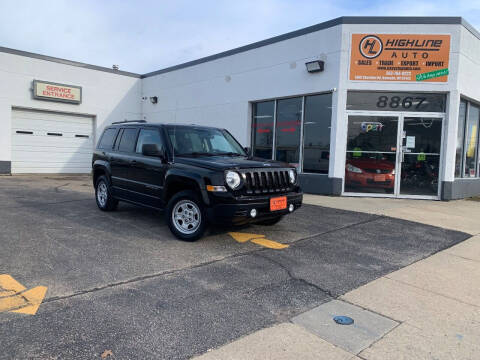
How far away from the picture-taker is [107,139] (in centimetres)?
774

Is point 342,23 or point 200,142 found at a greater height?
point 342,23

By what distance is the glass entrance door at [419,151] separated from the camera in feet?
35.3

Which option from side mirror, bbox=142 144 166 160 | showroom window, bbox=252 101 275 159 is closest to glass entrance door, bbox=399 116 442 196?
showroom window, bbox=252 101 275 159

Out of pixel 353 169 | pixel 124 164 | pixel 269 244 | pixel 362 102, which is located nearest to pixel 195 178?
pixel 269 244

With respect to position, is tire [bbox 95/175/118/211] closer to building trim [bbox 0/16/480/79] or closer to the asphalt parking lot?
the asphalt parking lot

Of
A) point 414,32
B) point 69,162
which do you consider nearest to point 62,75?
point 69,162

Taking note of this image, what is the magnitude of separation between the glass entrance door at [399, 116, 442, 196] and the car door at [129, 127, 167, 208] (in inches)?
295

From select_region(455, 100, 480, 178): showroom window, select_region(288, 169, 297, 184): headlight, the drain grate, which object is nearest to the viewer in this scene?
the drain grate

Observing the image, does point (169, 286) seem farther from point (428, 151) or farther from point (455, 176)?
point (455, 176)

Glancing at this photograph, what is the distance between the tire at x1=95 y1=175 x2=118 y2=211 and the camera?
7.51m

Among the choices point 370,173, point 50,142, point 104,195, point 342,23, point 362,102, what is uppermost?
point 342,23

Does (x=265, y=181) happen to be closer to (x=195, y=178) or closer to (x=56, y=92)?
(x=195, y=178)

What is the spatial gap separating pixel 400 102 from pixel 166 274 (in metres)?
9.15

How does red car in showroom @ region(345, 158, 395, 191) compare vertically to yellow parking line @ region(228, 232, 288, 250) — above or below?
above
